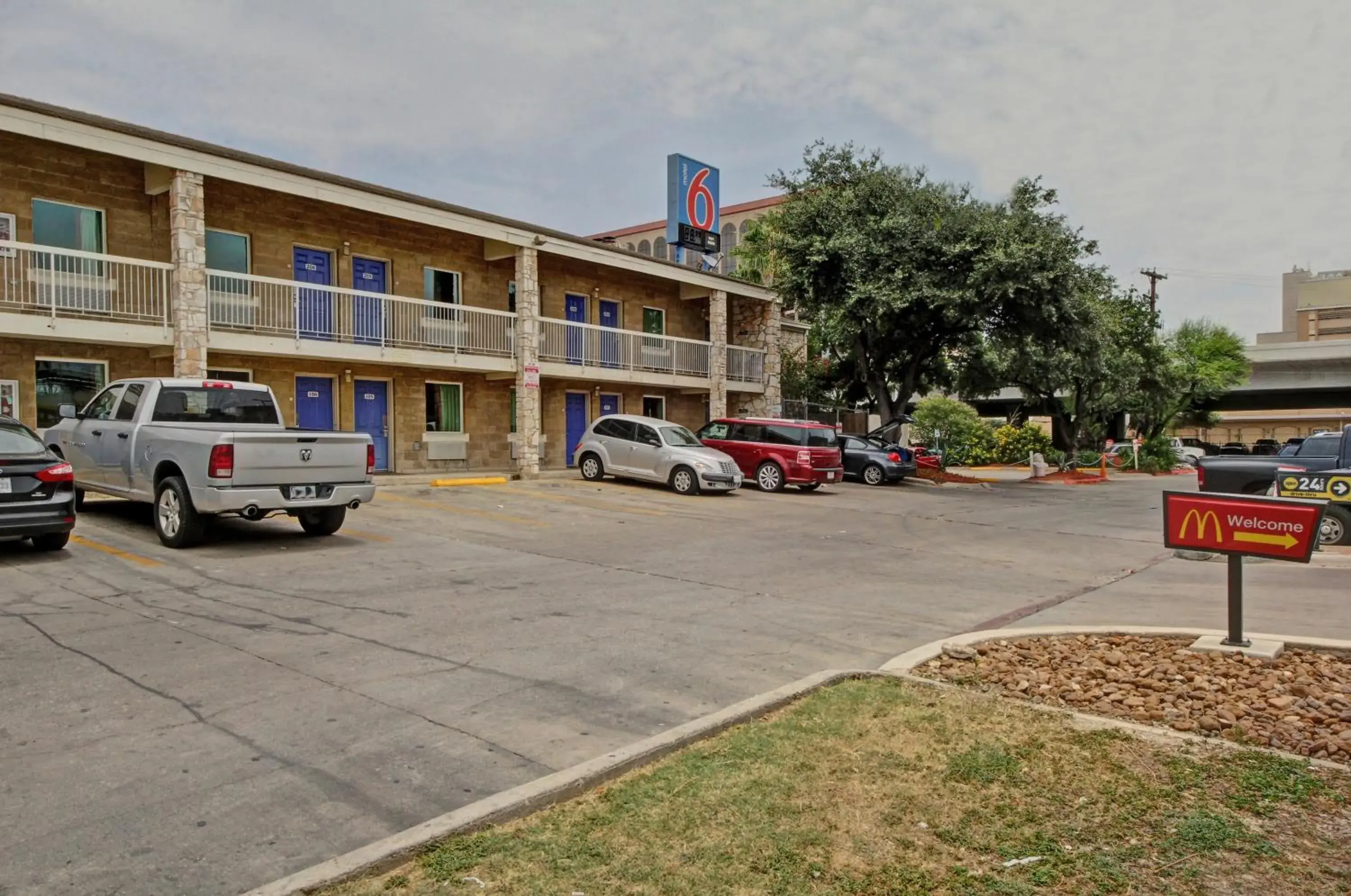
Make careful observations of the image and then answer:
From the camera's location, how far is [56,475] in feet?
30.7

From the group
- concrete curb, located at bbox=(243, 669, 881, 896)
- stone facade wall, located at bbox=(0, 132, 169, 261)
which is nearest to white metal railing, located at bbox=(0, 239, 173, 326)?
stone facade wall, located at bbox=(0, 132, 169, 261)

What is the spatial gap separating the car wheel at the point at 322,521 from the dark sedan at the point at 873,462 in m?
17.2

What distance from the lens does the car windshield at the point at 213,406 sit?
11.3 m

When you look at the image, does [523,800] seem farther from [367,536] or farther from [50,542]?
[367,536]

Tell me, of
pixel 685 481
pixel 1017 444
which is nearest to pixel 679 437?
pixel 685 481

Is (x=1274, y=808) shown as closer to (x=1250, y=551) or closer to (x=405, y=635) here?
(x=1250, y=551)

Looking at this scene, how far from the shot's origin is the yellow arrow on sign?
627 centimetres

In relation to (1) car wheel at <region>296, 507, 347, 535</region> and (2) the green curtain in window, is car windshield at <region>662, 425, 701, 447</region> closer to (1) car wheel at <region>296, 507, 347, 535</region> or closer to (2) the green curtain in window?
(2) the green curtain in window

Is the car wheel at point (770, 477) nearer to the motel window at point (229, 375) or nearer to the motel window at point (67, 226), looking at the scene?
the motel window at point (229, 375)

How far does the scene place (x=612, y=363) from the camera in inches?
1003

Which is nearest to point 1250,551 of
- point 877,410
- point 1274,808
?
point 1274,808

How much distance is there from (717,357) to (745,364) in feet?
6.54

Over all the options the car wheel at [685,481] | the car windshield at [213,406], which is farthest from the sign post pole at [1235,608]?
the car wheel at [685,481]

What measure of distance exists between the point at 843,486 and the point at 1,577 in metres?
20.4
